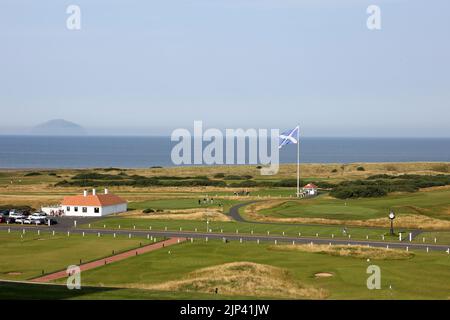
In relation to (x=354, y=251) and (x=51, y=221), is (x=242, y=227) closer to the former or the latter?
(x=354, y=251)

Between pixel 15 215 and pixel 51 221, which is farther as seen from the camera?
pixel 15 215

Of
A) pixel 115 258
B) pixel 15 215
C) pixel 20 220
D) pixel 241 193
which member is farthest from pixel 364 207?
pixel 15 215

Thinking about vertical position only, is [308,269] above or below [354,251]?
below

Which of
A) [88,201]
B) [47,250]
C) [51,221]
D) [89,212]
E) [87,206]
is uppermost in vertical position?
[88,201]

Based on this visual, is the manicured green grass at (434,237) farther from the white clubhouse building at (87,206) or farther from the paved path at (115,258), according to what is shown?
the white clubhouse building at (87,206)

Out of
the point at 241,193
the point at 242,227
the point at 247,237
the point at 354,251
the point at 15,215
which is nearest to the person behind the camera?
the point at 354,251

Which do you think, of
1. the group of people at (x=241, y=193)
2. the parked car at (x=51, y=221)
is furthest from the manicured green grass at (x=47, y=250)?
the group of people at (x=241, y=193)

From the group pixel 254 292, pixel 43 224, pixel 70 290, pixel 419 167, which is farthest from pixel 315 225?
pixel 419 167

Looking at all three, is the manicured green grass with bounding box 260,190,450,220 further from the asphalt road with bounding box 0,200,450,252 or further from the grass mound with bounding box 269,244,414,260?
the grass mound with bounding box 269,244,414,260

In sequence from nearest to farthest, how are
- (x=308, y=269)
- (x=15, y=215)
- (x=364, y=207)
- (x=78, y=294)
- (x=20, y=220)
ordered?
(x=78, y=294)
(x=308, y=269)
(x=20, y=220)
(x=15, y=215)
(x=364, y=207)
